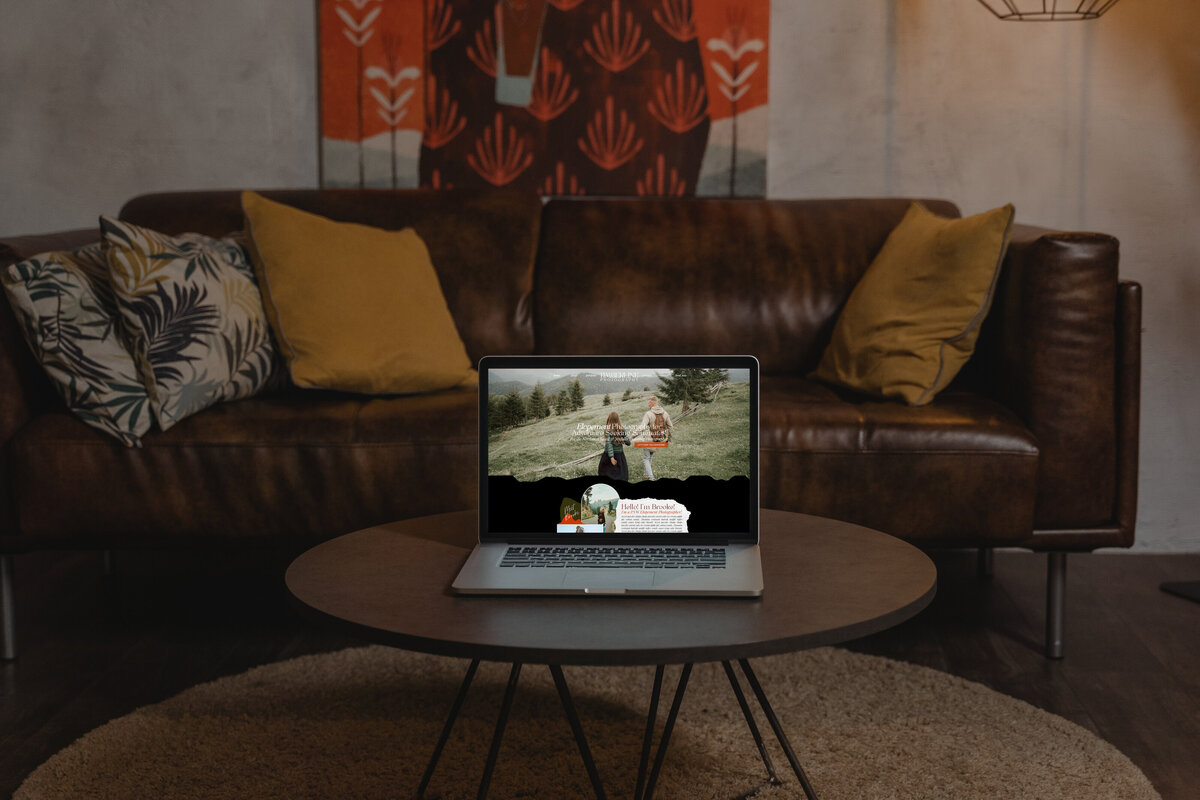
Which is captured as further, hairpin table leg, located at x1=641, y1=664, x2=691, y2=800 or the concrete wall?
the concrete wall

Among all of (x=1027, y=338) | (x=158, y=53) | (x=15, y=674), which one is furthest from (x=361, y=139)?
(x=1027, y=338)

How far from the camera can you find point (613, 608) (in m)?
1.07

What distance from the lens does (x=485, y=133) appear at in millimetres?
3000

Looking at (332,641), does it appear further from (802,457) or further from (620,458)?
(620,458)

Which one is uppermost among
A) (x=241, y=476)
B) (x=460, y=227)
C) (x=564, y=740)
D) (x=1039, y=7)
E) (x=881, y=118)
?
(x=1039, y=7)

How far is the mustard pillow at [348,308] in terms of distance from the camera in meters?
2.26

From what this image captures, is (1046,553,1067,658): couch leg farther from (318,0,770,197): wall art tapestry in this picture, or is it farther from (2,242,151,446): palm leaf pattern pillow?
(2,242,151,446): palm leaf pattern pillow

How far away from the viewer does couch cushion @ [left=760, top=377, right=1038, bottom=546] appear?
2010mm

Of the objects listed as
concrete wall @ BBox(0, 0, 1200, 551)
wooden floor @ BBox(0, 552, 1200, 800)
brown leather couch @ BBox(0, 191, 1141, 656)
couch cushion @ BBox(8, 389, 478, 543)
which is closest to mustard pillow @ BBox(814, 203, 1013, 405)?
brown leather couch @ BBox(0, 191, 1141, 656)

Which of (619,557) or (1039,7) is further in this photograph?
(1039,7)

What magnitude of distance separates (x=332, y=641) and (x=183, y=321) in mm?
695

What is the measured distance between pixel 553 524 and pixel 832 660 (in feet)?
3.07

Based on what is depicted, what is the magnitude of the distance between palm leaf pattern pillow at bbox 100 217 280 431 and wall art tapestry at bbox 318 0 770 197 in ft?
3.05

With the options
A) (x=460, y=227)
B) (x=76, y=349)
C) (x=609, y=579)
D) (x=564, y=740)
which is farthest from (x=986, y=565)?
(x=76, y=349)
